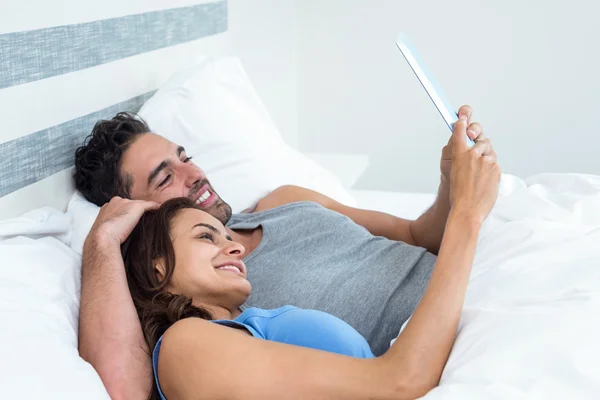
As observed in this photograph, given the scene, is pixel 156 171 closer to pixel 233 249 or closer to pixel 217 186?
pixel 217 186

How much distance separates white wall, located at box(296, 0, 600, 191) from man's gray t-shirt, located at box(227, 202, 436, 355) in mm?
1662

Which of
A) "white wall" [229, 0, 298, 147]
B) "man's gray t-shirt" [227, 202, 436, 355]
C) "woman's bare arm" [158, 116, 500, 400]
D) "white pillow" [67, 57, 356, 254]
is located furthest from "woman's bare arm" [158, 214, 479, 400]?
"white wall" [229, 0, 298, 147]

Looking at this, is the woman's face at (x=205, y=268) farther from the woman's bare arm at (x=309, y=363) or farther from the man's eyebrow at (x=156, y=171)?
the man's eyebrow at (x=156, y=171)

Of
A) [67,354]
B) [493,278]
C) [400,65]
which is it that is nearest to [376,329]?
[493,278]

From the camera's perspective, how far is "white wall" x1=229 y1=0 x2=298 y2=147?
2.64 meters

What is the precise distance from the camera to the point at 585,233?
4.17 feet

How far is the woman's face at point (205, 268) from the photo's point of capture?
4.05 feet

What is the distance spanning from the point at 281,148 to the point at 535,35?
4.78ft

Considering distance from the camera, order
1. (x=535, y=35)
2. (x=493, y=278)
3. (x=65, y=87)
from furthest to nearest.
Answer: (x=535, y=35) → (x=65, y=87) → (x=493, y=278)

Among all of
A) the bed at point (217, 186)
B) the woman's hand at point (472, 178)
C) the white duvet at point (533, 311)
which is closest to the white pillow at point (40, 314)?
the bed at point (217, 186)

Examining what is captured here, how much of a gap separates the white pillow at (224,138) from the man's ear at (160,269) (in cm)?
58

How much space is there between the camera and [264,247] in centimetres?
151

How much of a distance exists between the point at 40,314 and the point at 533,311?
2.28ft

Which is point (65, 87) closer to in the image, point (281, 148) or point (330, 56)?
point (281, 148)
